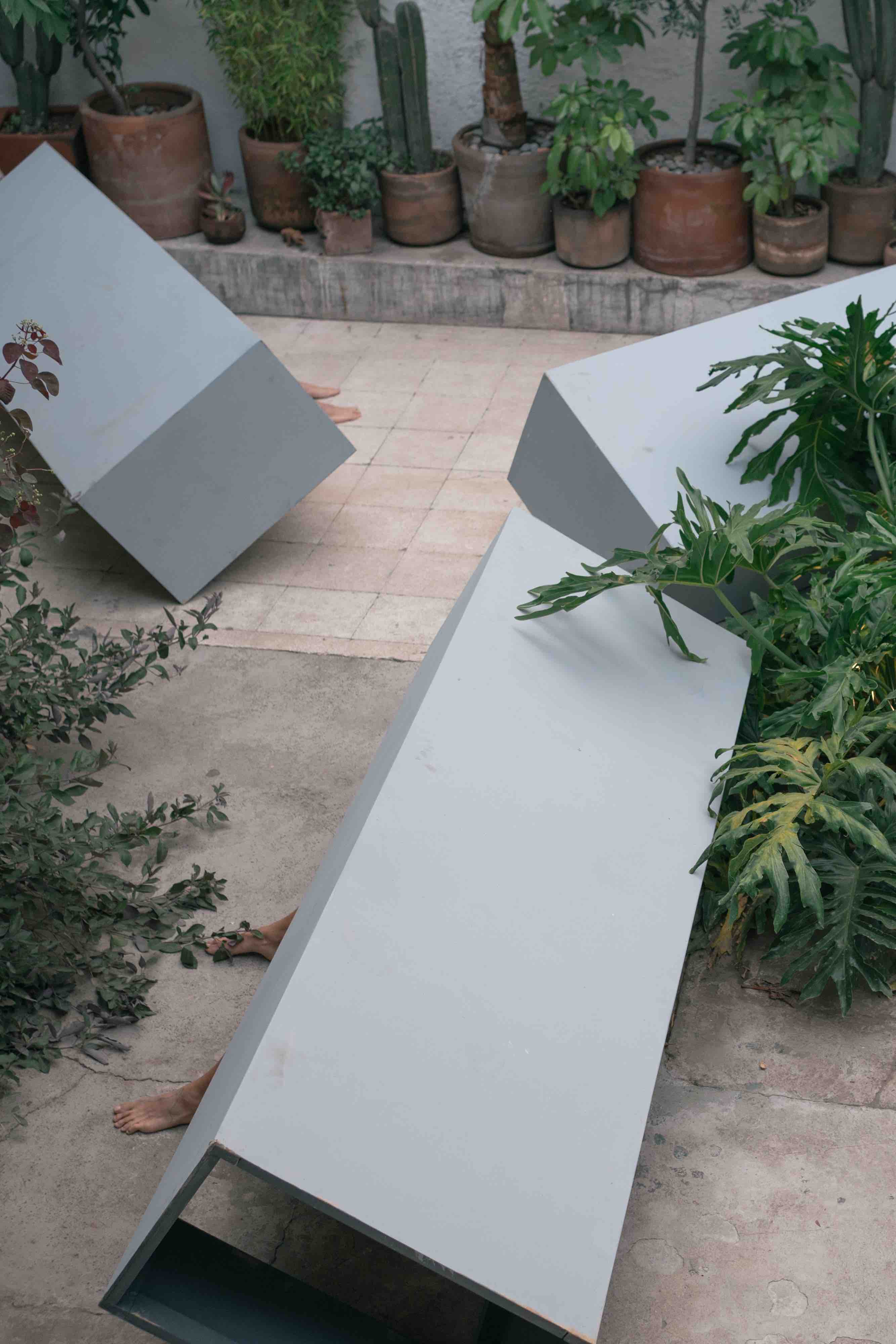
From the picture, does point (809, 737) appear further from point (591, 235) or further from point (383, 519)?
point (591, 235)

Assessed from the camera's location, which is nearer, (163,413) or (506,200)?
(163,413)

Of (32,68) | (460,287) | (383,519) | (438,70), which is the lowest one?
(383,519)

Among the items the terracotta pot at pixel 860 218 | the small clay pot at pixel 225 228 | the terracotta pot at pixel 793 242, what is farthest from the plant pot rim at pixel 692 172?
the small clay pot at pixel 225 228

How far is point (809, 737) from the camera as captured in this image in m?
2.79

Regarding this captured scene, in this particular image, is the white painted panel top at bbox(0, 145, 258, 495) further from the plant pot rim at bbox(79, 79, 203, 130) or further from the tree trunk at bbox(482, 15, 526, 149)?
the tree trunk at bbox(482, 15, 526, 149)

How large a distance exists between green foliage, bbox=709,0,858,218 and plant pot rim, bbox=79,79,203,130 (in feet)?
8.47

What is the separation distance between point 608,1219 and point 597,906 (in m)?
0.55

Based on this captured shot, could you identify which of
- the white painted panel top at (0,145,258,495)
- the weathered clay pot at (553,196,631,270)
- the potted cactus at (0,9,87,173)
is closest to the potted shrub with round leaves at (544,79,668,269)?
the weathered clay pot at (553,196,631,270)

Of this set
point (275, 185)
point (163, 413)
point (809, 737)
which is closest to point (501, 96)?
point (275, 185)

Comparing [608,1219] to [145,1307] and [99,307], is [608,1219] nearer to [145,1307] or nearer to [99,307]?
[145,1307]

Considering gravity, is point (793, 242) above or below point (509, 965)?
below

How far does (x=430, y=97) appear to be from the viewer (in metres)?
6.46

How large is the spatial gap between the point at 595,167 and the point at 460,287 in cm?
88

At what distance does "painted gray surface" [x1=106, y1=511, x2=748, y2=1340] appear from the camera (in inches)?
71.0
